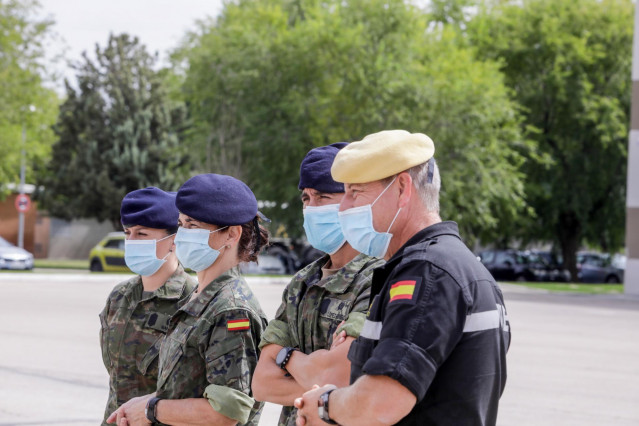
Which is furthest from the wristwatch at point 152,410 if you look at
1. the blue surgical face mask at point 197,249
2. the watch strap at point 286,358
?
the blue surgical face mask at point 197,249

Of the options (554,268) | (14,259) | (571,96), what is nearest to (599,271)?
(554,268)

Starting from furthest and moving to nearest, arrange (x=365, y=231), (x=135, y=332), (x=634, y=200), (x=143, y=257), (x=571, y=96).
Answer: (x=571, y=96) < (x=634, y=200) < (x=143, y=257) < (x=135, y=332) < (x=365, y=231)

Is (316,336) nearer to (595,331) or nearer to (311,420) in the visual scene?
(311,420)

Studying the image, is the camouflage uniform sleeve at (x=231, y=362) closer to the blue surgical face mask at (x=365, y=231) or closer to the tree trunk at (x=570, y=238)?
the blue surgical face mask at (x=365, y=231)

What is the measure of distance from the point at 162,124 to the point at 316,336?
1784 inches

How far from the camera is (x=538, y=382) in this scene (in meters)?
11.1

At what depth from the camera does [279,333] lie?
3.39 metres

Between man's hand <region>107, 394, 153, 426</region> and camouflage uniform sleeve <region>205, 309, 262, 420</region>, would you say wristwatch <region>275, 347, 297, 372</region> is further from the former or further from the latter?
man's hand <region>107, 394, 153, 426</region>

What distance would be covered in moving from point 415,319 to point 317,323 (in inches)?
42.9

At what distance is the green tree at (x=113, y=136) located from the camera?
4678 cm

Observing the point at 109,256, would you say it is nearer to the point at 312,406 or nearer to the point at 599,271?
the point at 599,271

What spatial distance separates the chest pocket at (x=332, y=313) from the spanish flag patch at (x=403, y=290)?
927mm

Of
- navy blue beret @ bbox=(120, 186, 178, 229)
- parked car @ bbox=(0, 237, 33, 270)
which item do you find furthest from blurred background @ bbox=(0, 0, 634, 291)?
navy blue beret @ bbox=(120, 186, 178, 229)

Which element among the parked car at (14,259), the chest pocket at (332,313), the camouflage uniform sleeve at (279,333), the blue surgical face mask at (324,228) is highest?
the blue surgical face mask at (324,228)
